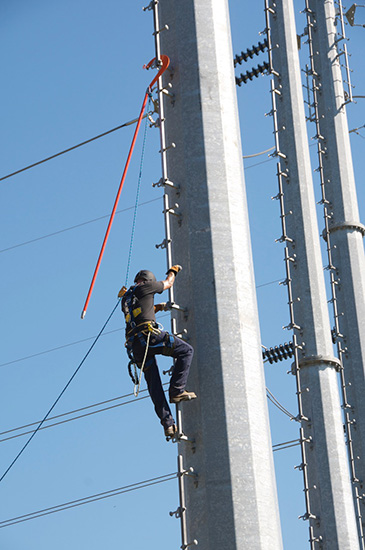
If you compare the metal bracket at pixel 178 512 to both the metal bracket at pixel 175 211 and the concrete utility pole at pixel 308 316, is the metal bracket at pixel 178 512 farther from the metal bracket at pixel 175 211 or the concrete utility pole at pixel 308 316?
the concrete utility pole at pixel 308 316

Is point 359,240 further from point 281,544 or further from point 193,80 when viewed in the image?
point 281,544

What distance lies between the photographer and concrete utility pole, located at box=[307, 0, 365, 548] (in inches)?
521

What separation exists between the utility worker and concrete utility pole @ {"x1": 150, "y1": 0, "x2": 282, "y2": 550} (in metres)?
0.08

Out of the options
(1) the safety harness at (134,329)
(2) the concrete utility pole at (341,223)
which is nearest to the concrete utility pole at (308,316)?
(2) the concrete utility pole at (341,223)

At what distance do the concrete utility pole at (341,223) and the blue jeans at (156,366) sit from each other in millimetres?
6188

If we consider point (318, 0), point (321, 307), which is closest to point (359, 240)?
point (321, 307)

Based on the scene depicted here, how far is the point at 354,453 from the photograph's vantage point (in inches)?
515

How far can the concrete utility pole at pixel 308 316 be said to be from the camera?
11.4 metres

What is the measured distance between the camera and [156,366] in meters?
7.30

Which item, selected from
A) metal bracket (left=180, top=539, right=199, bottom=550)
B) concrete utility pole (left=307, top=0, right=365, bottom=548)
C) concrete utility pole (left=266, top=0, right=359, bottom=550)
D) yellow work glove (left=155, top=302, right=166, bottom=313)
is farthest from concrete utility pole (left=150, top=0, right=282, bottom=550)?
concrete utility pole (left=307, top=0, right=365, bottom=548)

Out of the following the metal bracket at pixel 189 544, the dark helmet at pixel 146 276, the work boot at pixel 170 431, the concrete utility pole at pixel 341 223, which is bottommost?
the metal bracket at pixel 189 544

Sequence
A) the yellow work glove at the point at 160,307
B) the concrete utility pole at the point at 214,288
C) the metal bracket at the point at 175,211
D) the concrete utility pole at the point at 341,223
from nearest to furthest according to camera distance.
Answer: the concrete utility pole at the point at 214,288 → the metal bracket at the point at 175,211 → the yellow work glove at the point at 160,307 → the concrete utility pole at the point at 341,223

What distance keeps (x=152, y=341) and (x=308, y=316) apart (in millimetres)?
5406

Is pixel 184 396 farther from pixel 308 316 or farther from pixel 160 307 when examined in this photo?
pixel 308 316
